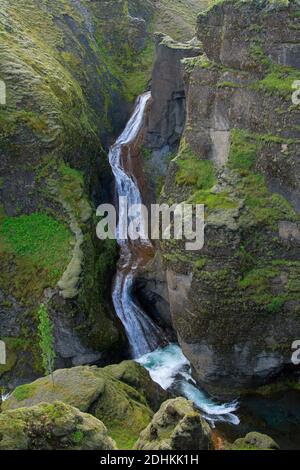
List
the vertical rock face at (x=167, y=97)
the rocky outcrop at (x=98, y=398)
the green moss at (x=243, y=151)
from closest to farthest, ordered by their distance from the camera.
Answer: the rocky outcrop at (x=98, y=398)
the green moss at (x=243, y=151)
the vertical rock face at (x=167, y=97)

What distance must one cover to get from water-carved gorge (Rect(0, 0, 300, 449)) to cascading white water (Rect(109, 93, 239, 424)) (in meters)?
0.08

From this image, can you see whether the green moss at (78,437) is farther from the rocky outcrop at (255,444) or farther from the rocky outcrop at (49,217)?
the rocky outcrop at (49,217)

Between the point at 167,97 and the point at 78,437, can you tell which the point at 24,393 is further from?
the point at 167,97

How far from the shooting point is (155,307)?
3152cm

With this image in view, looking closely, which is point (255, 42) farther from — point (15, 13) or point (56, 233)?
point (15, 13)

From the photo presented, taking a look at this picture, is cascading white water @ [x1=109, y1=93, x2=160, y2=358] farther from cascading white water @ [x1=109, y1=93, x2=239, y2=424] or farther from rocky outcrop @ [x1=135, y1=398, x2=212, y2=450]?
rocky outcrop @ [x1=135, y1=398, x2=212, y2=450]

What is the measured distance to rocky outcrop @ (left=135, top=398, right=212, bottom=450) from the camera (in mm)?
15234

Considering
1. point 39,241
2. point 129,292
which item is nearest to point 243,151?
point 129,292

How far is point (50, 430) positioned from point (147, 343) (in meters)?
15.8

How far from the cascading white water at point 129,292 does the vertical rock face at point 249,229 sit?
3.60 metres

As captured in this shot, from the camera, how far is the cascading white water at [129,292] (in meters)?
29.9

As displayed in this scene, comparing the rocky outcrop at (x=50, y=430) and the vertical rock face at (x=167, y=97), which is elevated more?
the vertical rock face at (x=167, y=97)

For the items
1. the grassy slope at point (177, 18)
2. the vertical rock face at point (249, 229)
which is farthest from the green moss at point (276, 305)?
the grassy slope at point (177, 18)

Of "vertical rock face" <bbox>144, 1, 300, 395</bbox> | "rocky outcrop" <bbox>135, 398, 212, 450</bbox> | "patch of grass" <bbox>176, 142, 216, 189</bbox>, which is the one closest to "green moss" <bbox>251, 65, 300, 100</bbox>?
"vertical rock face" <bbox>144, 1, 300, 395</bbox>
